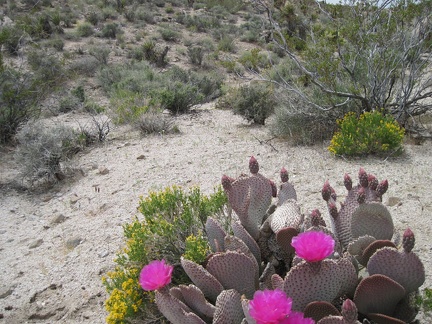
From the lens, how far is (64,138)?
6.79 metres

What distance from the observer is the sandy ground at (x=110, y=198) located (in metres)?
3.45

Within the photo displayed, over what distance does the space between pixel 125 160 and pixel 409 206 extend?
4.17 meters

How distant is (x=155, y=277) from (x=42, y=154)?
4.84 meters

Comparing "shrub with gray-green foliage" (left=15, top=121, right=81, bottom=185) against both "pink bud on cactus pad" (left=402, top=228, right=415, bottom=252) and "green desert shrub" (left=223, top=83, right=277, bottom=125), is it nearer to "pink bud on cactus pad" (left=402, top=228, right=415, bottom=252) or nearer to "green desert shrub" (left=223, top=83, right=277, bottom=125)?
"green desert shrub" (left=223, top=83, right=277, bottom=125)

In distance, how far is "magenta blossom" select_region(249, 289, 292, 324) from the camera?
1.37m

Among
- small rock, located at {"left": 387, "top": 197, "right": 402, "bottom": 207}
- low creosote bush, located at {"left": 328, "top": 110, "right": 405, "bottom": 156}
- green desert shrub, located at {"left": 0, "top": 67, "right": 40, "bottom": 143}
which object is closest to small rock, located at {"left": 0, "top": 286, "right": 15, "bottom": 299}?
small rock, located at {"left": 387, "top": 197, "right": 402, "bottom": 207}

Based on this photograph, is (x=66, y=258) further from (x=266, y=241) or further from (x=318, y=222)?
(x=318, y=222)

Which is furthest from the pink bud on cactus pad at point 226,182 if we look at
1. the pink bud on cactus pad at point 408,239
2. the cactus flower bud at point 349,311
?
the cactus flower bud at point 349,311

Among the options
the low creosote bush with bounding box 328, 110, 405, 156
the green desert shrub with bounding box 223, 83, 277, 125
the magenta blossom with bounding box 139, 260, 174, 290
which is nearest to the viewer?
the magenta blossom with bounding box 139, 260, 174, 290

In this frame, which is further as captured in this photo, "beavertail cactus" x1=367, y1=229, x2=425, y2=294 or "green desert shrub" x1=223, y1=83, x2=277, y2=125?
"green desert shrub" x1=223, y1=83, x2=277, y2=125

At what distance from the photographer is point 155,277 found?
1856mm

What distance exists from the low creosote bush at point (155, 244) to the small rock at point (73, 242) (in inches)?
54.9

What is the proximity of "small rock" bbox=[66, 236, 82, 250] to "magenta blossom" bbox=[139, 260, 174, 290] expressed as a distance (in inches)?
101

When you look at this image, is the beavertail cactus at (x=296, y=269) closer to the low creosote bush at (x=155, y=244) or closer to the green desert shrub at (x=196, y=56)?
the low creosote bush at (x=155, y=244)
